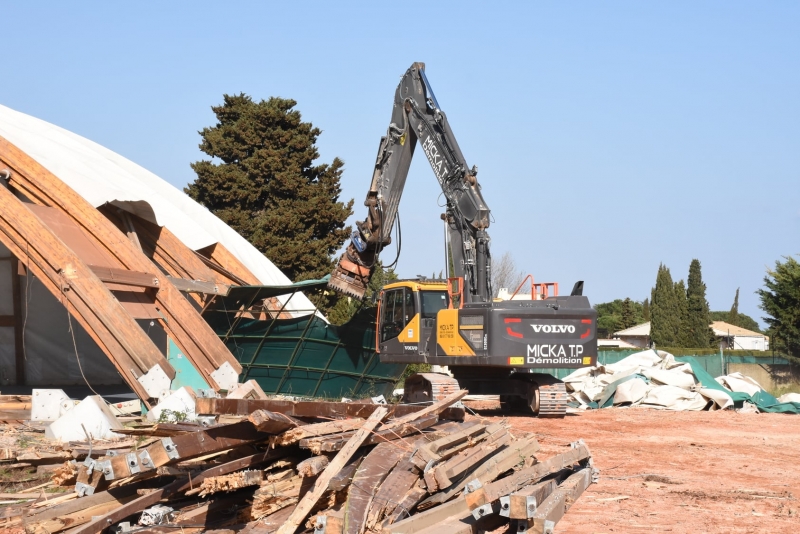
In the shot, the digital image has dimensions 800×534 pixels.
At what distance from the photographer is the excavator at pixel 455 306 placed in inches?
650

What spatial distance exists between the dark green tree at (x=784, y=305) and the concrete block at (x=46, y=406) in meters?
29.7

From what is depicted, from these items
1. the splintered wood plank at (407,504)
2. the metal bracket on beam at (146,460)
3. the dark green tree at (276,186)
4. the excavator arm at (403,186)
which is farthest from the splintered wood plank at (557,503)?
the dark green tree at (276,186)

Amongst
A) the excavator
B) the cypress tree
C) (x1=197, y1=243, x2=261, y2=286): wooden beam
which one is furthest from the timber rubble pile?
the cypress tree

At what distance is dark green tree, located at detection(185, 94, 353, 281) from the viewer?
3712cm

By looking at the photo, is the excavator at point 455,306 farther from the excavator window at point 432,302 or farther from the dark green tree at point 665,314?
the dark green tree at point 665,314

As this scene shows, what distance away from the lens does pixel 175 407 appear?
38.0 feet

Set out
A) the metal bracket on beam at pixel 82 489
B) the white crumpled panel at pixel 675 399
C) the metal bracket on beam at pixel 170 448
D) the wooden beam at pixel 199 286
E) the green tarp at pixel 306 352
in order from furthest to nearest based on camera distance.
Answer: the white crumpled panel at pixel 675 399 < the green tarp at pixel 306 352 < the wooden beam at pixel 199 286 < the metal bracket on beam at pixel 82 489 < the metal bracket on beam at pixel 170 448

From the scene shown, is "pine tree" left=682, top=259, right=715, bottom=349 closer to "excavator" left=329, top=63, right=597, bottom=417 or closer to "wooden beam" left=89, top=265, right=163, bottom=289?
"excavator" left=329, top=63, right=597, bottom=417

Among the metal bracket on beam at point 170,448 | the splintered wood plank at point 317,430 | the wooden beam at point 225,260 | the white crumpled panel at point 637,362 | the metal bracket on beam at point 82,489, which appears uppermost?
the wooden beam at point 225,260

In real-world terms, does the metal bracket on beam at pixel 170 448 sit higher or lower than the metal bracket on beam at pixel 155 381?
lower

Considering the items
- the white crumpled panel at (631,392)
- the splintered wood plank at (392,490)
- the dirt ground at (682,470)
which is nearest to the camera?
the splintered wood plank at (392,490)

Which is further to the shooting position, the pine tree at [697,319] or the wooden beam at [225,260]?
the pine tree at [697,319]

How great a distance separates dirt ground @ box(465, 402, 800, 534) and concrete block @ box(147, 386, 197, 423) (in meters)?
4.69

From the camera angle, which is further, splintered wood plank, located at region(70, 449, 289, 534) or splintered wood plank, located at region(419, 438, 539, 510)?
splintered wood plank, located at region(419, 438, 539, 510)
